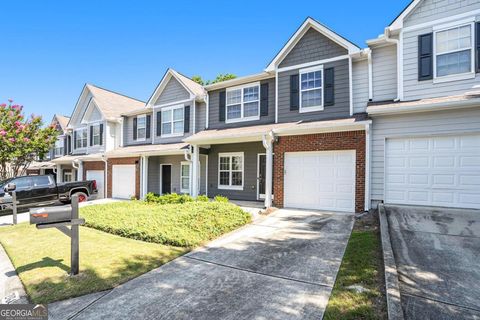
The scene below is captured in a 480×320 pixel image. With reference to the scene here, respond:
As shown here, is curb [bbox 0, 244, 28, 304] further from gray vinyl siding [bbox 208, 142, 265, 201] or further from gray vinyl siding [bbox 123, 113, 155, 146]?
gray vinyl siding [bbox 123, 113, 155, 146]

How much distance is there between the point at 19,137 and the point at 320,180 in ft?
65.5

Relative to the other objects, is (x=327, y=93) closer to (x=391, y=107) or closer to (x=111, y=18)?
(x=391, y=107)

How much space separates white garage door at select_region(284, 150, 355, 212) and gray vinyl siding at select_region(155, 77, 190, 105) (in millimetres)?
8223

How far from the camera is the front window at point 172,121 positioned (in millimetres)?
15070

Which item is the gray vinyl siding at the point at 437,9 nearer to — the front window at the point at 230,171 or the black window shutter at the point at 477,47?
the black window shutter at the point at 477,47

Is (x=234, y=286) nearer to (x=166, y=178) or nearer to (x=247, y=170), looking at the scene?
(x=247, y=170)

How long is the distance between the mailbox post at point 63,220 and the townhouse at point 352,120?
689cm

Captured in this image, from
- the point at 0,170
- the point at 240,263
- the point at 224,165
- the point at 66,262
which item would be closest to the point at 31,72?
the point at 0,170

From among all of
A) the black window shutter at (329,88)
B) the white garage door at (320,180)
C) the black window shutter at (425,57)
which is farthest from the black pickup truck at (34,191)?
the black window shutter at (425,57)

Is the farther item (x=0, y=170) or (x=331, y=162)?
(x=0, y=170)

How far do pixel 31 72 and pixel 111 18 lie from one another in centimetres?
943

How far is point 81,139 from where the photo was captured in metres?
20.5

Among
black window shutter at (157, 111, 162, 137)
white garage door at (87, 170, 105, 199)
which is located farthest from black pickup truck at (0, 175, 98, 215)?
black window shutter at (157, 111, 162, 137)

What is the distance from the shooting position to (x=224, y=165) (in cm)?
1370
